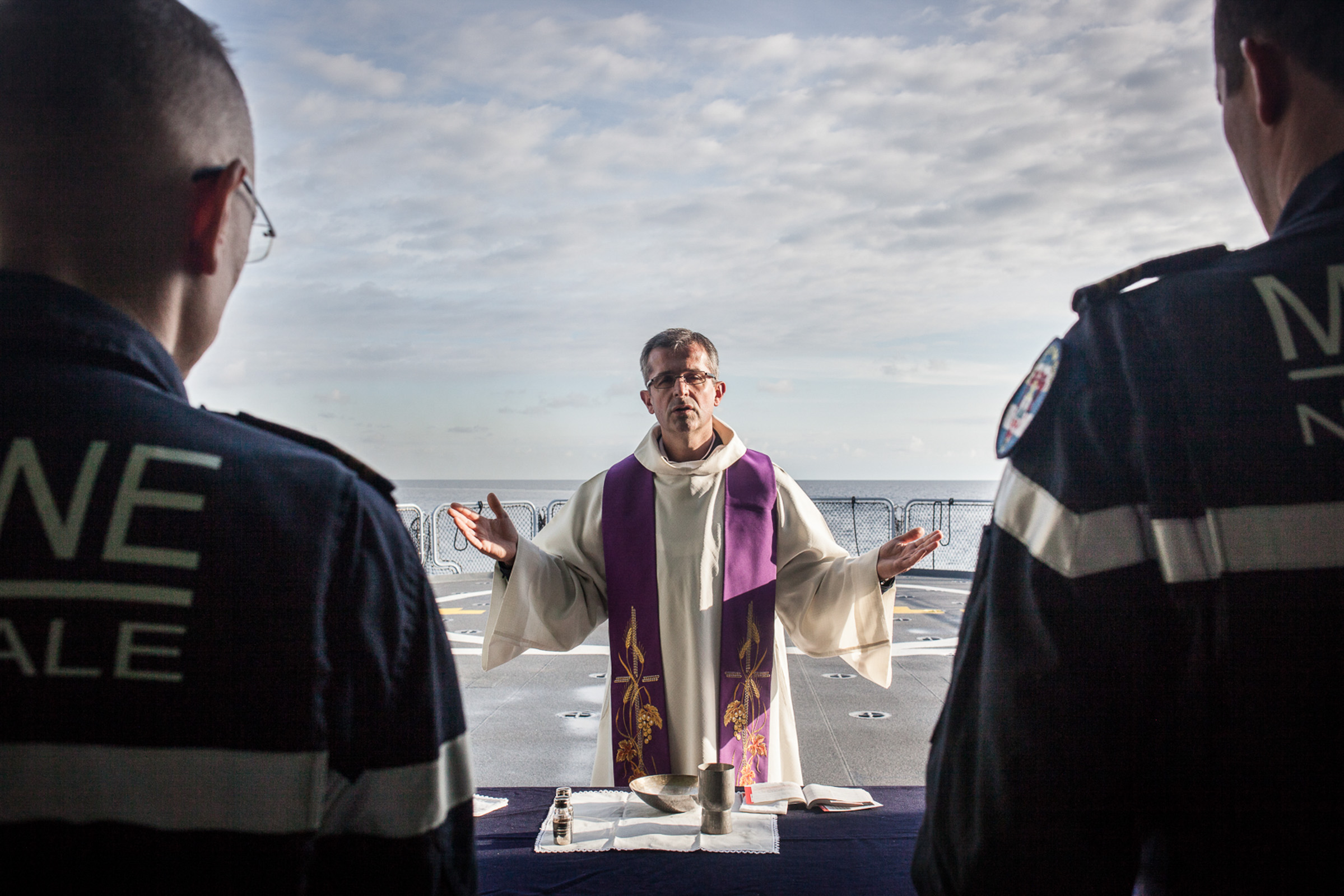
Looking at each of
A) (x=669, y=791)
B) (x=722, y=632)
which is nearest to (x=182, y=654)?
(x=669, y=791)

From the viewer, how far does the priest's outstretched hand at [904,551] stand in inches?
114

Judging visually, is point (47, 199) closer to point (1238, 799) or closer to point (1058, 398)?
point (1058, 398)

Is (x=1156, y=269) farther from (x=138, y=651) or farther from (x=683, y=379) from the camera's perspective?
(x=683, y=379)

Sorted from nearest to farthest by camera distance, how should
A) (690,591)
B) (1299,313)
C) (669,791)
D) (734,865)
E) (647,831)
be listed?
(1299,313), (734,865), (647,831), (669,791), (690,591)

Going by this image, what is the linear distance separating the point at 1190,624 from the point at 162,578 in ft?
3.38

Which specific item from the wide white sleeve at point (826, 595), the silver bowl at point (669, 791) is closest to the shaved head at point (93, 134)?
the silver bowl at point (669, 791)

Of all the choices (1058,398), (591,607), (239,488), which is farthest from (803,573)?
(239,488)

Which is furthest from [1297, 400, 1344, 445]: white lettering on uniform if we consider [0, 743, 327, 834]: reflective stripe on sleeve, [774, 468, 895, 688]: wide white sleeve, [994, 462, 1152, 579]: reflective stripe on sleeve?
[774, 468, 895, 688]: wide white sleeve

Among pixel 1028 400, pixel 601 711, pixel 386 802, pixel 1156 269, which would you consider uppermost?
pixel 1156 269

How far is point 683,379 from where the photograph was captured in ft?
A: 12.2

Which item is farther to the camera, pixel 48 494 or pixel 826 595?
pixel 826 595

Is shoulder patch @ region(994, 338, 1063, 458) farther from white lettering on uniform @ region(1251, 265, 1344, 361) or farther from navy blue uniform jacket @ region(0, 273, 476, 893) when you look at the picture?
navy blue uniform jacket @ region(0, 273, 476, 893)

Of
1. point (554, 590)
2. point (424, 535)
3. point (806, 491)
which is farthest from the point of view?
point (806, 491)

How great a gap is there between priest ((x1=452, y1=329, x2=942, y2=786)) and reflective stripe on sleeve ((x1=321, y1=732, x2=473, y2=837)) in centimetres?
213
